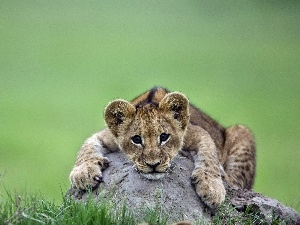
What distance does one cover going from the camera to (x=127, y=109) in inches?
375

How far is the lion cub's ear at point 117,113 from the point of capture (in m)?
9.52

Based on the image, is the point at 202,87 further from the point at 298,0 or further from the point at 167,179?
the point at 167,179

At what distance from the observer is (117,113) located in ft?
31.4

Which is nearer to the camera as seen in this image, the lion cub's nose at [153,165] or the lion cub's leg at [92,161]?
the lion cub's nose at [153,165]

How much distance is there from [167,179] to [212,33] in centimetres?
2496

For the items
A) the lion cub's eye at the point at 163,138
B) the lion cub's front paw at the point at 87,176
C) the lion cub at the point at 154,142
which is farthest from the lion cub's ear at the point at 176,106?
the lion cub's front paw at the point at 87,176

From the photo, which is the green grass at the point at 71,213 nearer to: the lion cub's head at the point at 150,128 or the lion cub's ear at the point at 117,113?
the lion cub's head at the point at 150,128

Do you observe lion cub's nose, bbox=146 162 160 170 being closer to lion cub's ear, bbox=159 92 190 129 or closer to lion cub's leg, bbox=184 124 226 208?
lion cub's leg, bbox=184 124 226 208

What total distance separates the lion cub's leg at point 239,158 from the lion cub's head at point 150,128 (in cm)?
114

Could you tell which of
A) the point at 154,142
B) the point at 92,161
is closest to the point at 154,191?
the point at 154,142

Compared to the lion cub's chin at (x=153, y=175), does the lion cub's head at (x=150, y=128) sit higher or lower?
higher

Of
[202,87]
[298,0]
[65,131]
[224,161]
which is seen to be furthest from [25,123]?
[298,0]

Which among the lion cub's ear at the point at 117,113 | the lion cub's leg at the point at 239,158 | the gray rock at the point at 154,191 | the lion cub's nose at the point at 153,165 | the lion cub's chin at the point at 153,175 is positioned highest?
the lion cub's ear at the point at 117,113

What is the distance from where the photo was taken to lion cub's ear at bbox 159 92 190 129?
9531mm
